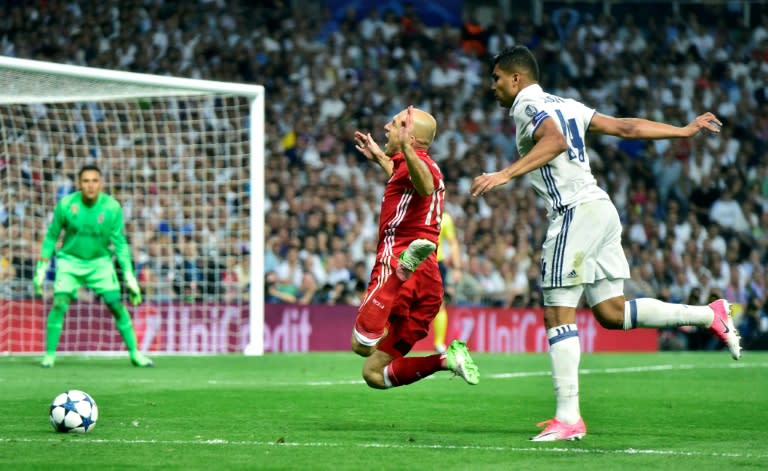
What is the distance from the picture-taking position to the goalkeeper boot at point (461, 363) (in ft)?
26.6

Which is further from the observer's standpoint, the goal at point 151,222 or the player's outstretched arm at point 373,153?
the goal at point 151,222

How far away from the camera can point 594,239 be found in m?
7.79

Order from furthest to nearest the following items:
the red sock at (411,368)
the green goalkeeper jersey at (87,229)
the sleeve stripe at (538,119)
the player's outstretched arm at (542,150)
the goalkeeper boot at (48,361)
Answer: the green goalkeeper jersey at (87,229)
the goalkeeper boot at (48,361)
the red sock at (411,368)
the sleeve stripe at (538,119)
the player's outstretched arm at (542,150)

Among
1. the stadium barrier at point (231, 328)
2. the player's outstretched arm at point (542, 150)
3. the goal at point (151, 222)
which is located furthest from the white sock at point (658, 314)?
the stadium barrier at point (231, 328)

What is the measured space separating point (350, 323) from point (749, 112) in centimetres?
1140

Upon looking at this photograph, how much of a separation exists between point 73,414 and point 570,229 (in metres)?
3.10

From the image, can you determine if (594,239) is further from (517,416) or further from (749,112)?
(749,112)

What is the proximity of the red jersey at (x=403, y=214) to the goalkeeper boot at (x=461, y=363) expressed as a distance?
725 mm

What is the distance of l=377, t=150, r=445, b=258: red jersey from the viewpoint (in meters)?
8.47

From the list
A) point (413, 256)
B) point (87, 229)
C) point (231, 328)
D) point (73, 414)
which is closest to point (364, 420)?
point (413, 256)

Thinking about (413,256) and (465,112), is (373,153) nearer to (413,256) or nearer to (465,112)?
(413,256)

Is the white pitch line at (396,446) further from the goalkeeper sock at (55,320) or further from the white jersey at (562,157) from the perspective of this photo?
the goalkeeper sock at (55,320)

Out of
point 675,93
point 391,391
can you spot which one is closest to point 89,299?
point 391,391

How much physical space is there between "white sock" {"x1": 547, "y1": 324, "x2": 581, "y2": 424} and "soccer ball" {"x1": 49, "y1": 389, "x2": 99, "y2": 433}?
2.72 meters
